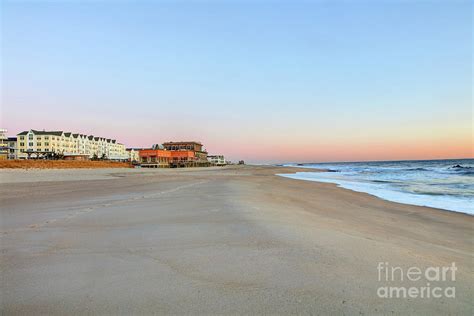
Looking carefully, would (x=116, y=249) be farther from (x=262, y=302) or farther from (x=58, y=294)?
(x=262, y=302)

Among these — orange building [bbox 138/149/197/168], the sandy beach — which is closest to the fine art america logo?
the sandy beach

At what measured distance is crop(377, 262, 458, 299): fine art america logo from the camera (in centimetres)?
293

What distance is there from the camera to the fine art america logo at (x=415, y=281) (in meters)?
2.93

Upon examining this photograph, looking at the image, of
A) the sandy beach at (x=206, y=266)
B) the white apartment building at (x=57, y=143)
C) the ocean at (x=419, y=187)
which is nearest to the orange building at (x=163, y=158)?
the white apartment building at (x=57, y=143)

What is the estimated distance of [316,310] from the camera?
2492mm

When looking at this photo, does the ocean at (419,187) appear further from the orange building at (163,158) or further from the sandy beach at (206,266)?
the orange building at (163,158)

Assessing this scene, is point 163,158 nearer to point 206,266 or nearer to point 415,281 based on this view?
point 206,266

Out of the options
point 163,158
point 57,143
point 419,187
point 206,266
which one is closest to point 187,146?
point 163,158

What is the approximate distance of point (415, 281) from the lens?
3211 mm

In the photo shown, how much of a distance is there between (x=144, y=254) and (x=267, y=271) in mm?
1702

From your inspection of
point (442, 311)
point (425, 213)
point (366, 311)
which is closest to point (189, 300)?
point (366, 311)

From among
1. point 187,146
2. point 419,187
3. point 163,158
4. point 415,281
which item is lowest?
point 419,187

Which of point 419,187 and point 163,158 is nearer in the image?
point 419,187

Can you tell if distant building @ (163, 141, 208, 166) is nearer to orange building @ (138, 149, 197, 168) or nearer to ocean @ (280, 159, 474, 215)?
orange building @ (138, 149, 197, 168)
